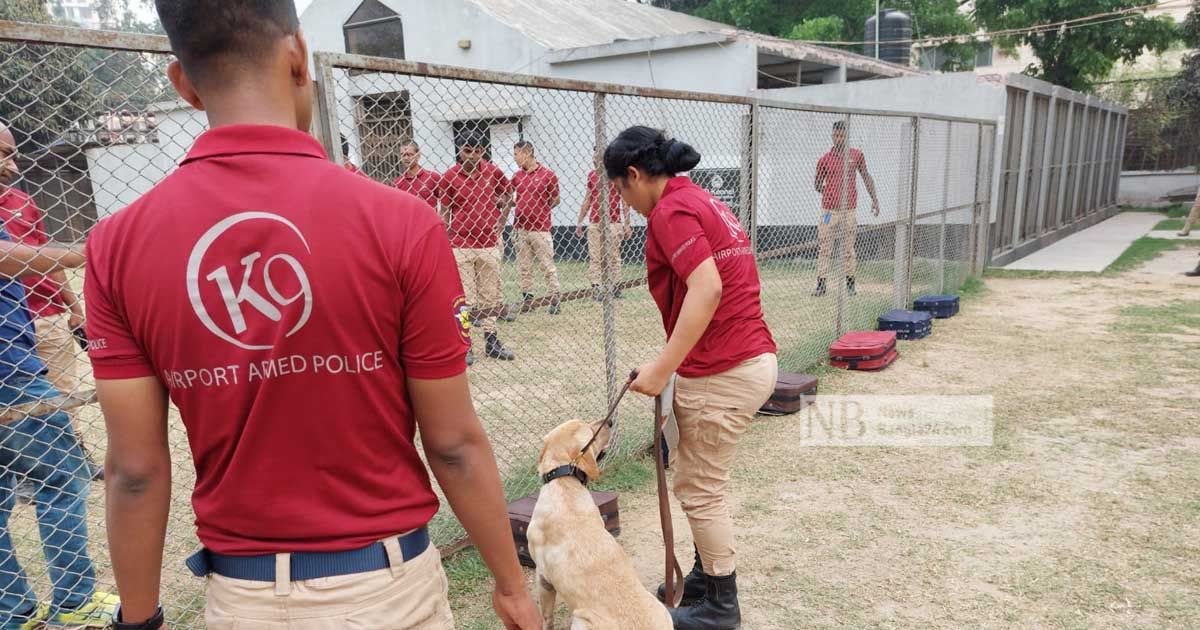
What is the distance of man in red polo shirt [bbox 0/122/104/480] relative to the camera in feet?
8.49

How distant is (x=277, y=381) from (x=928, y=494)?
3979 mm

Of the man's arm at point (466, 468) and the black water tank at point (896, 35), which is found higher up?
the black water tank at point (896, 35)

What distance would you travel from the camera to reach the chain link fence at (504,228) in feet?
8.75

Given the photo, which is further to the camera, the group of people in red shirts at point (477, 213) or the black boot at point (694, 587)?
the group of people in red shirts at point (477, 213)

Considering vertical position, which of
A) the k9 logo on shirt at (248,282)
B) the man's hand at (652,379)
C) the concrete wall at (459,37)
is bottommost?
the man's hand at (652,379)

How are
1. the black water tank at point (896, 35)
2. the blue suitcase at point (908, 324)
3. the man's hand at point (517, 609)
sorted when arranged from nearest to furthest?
the man's hand at point (517, 609) → the blue suitcase at point (908, 324) → the black water tank at point (896, 35)

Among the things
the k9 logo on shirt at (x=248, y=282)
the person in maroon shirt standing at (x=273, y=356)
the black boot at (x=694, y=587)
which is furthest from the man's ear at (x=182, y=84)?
the black boot at (x=694, y=587)

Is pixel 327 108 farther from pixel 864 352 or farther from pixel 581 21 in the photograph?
pixel 581 21

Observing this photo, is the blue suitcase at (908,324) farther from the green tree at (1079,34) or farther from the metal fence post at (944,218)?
the green tree at (1079,34)

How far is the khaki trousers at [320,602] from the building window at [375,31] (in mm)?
15008

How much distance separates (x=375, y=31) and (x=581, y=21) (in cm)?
450

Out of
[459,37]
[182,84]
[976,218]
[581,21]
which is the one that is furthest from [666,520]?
[581,21]

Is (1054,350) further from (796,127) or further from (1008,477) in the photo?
(796,127)

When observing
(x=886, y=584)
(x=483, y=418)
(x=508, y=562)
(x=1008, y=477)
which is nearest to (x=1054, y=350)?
(x=1008, y=477)
